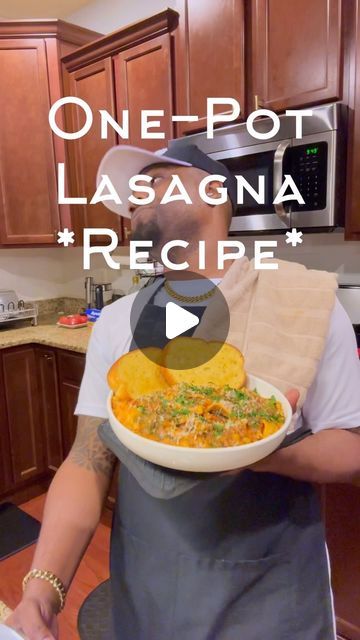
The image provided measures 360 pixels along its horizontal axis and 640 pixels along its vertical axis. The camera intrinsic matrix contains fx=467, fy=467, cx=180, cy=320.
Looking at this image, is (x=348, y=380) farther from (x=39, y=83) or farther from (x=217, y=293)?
(x=39, y=83)

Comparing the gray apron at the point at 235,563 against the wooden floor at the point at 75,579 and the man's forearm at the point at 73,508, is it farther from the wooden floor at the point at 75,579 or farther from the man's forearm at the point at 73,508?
the wooden floor at the point at 75,579

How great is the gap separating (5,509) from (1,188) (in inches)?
67.5

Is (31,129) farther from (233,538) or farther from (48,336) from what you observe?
(233,538)

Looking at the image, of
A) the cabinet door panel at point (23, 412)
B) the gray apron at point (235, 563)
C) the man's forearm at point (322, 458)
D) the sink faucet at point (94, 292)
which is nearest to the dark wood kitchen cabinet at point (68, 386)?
the cabinet door panel at point (23, 412)

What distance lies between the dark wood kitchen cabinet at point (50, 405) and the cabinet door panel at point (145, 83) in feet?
3.86

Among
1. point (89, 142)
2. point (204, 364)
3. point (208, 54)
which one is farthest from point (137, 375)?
point (89, 142)

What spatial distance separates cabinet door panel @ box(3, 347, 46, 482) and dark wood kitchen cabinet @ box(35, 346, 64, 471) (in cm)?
3

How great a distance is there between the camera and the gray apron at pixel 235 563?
2.56 ft

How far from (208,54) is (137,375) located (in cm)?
160

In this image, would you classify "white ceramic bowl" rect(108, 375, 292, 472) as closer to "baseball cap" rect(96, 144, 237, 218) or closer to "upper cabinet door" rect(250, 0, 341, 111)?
"baseball cap" rect(96, 144, 237, 218)

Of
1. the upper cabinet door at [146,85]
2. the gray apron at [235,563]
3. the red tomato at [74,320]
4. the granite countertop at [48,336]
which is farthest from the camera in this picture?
the red tomato at [74,320]

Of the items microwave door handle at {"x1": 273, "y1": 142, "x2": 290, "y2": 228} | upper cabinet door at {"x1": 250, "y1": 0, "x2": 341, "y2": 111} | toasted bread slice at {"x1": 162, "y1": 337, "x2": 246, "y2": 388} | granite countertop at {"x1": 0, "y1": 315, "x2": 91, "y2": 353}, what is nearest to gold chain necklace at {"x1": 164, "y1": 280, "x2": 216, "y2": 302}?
toasted bread slice at {"x1": 162, "y1": 337, "x2": 246, "y2": 388}

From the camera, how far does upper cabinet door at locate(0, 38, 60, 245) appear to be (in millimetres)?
2461

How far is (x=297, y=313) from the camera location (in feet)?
2.69
